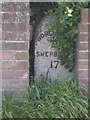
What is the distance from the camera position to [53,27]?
5977 millimetres

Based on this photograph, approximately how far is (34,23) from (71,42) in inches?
24.1

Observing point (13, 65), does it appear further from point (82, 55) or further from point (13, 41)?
point (82, 55)

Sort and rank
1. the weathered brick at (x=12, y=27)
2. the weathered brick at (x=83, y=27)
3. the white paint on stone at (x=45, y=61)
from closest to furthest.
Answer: the weathered brick at (x=12, y=27), the weathered brick at (x=83, y=27), the white paint on stone at (x=45, y=61)

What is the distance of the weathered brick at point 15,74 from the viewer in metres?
5.60

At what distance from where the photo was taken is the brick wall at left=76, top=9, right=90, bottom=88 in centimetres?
576

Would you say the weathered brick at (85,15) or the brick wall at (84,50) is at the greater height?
the weathered brick at (85,15)

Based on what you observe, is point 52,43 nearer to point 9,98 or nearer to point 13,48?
point 13,48

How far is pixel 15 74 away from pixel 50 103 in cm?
65

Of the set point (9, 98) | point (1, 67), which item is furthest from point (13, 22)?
point (9, 98)

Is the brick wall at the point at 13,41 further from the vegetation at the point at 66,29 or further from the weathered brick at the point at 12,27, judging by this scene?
the vegetation at the point at 66,29

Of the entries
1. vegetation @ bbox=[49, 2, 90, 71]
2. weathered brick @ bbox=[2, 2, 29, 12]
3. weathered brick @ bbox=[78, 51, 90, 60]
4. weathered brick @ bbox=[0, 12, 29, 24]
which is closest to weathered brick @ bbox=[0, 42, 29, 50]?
weathered brick @ bbox=[0, 12, 29, 24]

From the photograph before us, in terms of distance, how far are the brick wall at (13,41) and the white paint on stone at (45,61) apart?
589 mm

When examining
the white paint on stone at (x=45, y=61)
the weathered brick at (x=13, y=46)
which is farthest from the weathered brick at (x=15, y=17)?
the white paint on stone at (x=45, y=61)

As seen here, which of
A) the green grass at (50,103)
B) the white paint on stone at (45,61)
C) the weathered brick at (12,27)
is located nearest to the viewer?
the green grass at (50,103)
